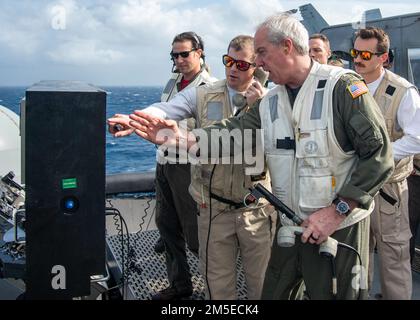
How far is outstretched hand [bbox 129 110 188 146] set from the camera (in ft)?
8.46

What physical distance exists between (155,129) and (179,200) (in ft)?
3.93

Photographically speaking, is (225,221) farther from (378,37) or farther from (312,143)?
(378,37)

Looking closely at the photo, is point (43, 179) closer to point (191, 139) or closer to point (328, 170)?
point (191, 139)

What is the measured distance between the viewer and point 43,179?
7.48 ft

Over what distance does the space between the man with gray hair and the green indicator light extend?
92 centimetres

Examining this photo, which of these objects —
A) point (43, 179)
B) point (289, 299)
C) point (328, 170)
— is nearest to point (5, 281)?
point (43, 179)

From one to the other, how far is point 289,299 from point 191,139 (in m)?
0.96

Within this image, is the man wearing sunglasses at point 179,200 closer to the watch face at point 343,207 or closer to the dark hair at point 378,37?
the dark hair at point 378,37

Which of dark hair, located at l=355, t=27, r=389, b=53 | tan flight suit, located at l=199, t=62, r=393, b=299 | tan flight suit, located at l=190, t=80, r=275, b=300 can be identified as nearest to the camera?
tan flight suit, located at l=199, t=62, r=393, b=299

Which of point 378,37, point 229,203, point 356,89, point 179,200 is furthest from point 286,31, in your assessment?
point 179,200

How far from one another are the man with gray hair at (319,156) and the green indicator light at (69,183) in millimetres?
920

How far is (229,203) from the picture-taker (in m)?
2.99

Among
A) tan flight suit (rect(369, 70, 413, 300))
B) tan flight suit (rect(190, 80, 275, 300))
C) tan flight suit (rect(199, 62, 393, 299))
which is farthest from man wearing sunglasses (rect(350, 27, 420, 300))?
tan flight suit (rect(199, 62, 393, 299))

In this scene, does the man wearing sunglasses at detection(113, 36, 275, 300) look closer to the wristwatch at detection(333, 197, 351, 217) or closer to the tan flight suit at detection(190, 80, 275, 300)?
the tan flight suit at detection(190, 80, 275, 300)
